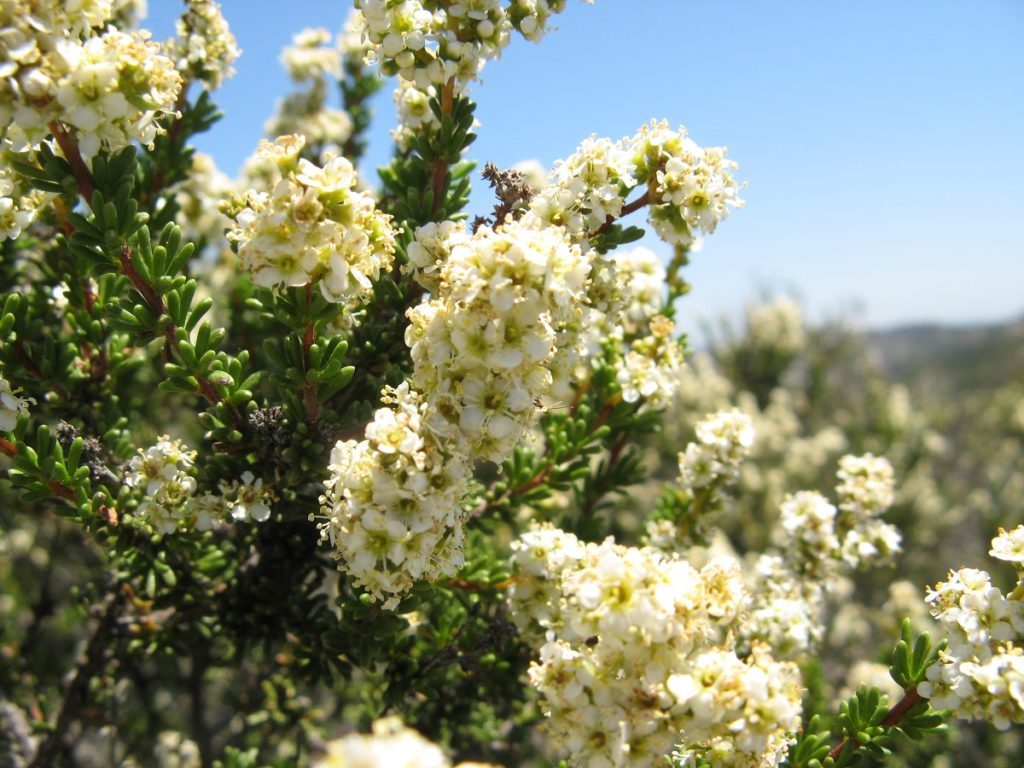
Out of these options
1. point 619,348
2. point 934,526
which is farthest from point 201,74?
point 934,526

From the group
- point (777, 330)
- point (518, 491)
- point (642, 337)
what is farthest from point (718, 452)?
point (777, 330)

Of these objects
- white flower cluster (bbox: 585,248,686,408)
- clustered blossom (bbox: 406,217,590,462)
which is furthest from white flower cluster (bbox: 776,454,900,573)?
clustered blossom (bbox: 406,217,590,462)

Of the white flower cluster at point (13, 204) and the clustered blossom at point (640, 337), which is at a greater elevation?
the clustered blossom at point (640, 337)

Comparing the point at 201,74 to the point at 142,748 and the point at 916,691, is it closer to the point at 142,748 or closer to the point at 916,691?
the point at 916,691

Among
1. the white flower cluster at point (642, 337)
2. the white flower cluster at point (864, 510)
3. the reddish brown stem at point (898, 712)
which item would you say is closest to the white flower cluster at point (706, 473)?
the white flower cluster at point (642, 337)

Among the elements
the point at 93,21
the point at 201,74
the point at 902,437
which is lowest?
the point at 93,21

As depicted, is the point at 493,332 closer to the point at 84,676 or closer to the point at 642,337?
the point at 642,337

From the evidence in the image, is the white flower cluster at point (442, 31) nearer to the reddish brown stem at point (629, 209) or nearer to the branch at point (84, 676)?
the reddish brown stem at point (629, 209)
